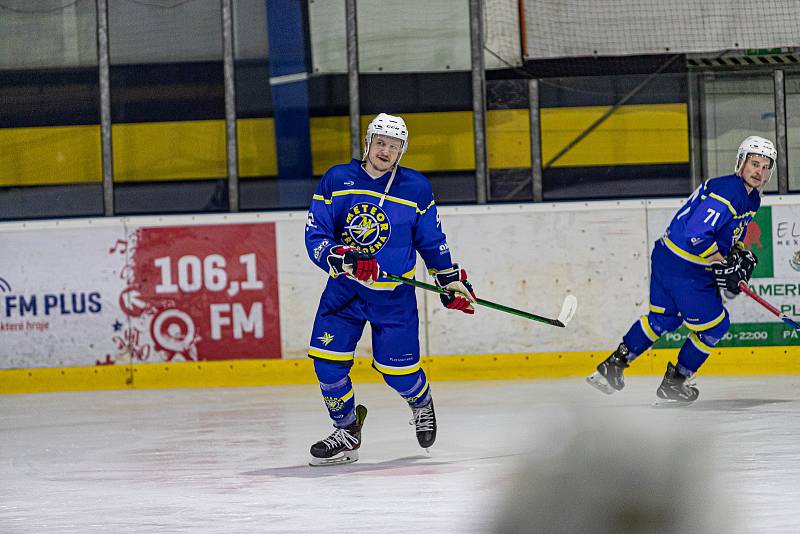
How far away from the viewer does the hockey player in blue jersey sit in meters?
5.42

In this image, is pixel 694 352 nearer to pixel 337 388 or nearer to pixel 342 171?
pixel 337 388

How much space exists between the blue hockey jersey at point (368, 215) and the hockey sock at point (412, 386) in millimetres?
304

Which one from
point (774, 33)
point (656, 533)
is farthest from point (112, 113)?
point (656, 533)

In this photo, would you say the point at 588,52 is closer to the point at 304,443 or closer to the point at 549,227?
the point at 549,227

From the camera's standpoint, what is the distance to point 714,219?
5406 millimetres

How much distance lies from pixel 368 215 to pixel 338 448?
2.55 ft

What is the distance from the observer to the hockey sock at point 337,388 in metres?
4.22

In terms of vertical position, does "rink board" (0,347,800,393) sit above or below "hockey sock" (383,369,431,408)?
below

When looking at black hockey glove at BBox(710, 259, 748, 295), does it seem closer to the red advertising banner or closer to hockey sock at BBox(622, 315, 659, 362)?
hockey sock at BBox(622, 315, 659, 362)

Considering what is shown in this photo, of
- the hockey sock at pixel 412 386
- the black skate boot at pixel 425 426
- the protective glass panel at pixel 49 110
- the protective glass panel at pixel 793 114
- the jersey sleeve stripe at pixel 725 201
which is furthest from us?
the protective glass panel at pixel 49 110

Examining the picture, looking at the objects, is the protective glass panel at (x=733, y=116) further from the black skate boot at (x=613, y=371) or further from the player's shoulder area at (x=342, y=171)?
the player's shoulder area at (x=342, y=171)

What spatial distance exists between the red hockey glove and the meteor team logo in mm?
132

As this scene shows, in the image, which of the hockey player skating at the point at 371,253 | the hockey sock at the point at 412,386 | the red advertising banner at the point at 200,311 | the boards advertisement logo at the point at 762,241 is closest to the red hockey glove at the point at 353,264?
the hockey player skating at the point at 371,253

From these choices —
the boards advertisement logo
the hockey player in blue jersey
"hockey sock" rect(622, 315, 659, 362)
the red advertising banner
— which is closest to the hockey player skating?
the hockey player in blue jersey
